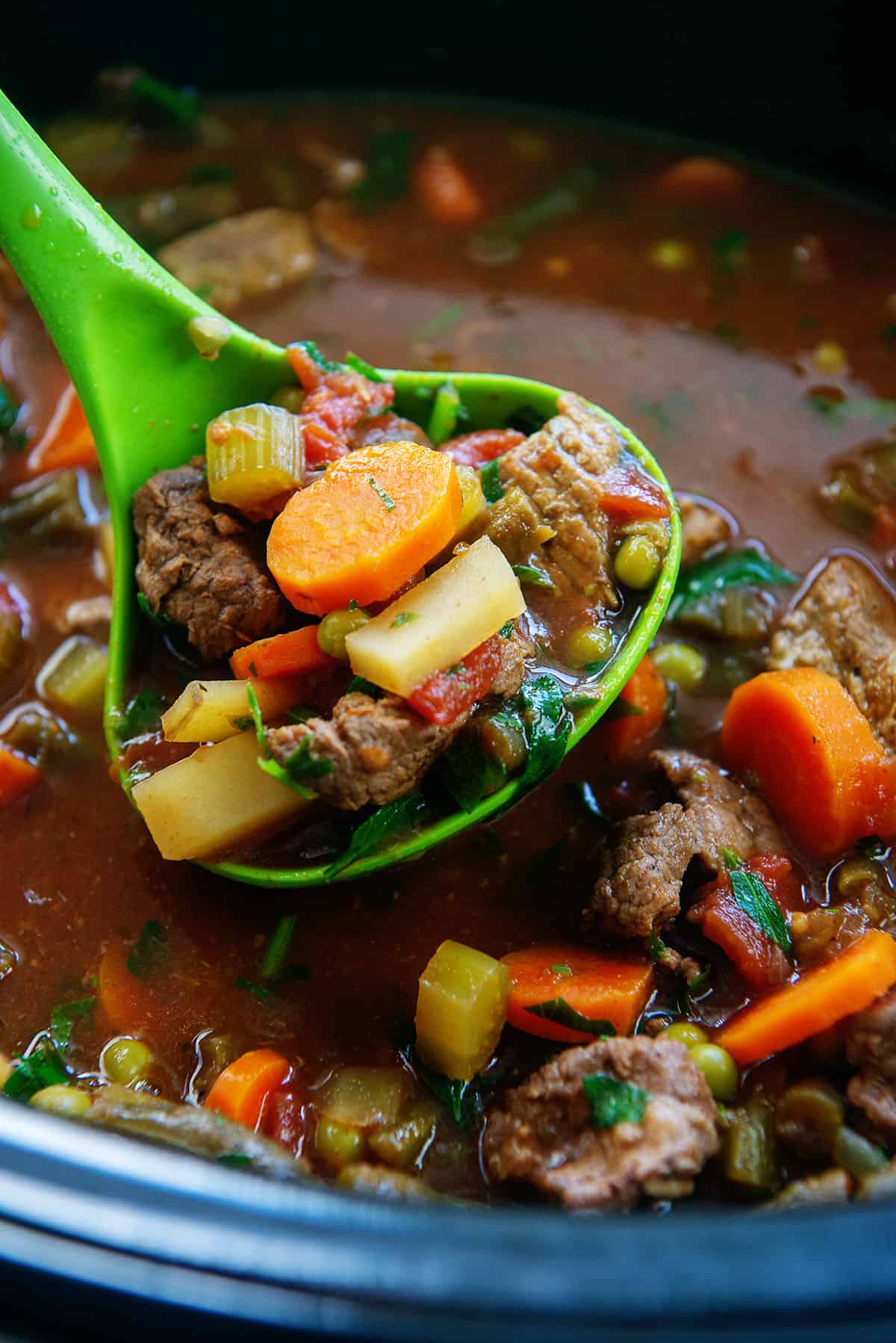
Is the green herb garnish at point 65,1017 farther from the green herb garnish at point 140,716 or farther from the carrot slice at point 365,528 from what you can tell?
the carrot slice at point 365,528

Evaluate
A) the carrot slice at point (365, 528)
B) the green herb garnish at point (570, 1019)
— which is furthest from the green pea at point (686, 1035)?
the carrot slice at point (365, 528)

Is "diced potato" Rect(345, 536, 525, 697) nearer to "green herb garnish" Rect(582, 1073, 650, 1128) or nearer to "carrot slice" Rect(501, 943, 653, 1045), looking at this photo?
"carrot slice" Rect(501, 943, 653, 1045)

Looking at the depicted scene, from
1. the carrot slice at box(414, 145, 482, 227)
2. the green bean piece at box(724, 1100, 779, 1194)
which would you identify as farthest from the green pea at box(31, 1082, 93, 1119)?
the carrot slice at box(414, 145, 482, 227)

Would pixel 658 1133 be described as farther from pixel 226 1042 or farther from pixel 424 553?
pixel 424 553

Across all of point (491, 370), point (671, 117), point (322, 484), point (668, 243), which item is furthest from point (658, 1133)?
point (671, 117)

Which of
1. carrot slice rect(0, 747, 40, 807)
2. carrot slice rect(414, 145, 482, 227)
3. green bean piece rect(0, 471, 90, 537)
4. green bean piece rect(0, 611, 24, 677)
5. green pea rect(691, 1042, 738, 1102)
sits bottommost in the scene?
carrot slice rect(0, 747, 40, 807)

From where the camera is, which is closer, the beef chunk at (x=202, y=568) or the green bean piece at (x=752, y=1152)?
the green bean piece at (x=752, y=1152)
